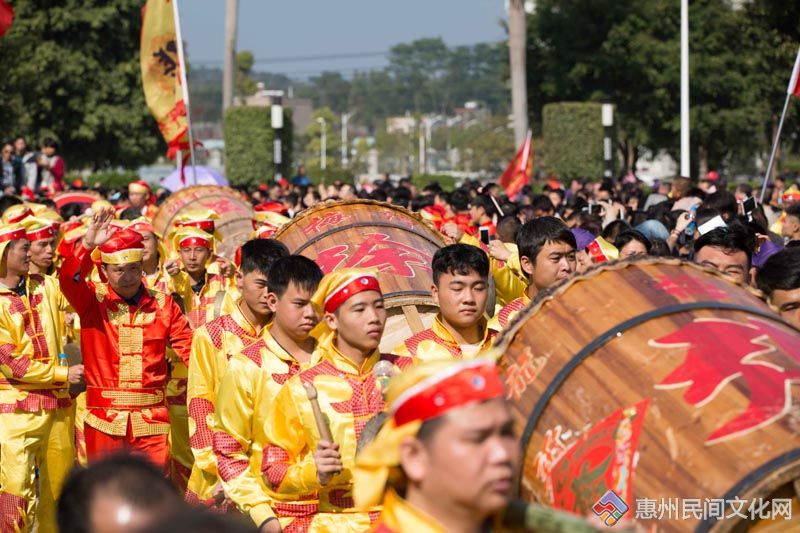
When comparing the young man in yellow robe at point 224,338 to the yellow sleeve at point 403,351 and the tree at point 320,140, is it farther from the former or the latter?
the tree at point 320,140

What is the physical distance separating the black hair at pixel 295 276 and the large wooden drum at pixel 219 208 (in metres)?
9.70

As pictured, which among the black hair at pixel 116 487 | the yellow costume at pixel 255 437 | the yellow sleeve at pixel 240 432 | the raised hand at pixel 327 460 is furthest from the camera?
the yellow sleeve at pixel 240 432

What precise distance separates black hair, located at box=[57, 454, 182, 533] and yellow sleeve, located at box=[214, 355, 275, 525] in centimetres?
255

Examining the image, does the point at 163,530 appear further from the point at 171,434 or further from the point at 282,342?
the point at 171,434

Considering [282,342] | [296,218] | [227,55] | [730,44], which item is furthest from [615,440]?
[730,44]

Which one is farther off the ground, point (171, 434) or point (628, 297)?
point (628, 297)

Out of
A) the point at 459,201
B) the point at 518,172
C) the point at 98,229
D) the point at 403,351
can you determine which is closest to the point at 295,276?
the point at 403,351

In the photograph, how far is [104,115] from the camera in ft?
160

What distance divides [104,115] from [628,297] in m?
45.4

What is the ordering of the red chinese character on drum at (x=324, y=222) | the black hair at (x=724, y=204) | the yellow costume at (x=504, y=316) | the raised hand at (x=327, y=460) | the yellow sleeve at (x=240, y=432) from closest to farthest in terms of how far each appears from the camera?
the raised hand at (x=327, y=460) → the yellow sleeve at (x=240, y=432) → the yellow costume at (x=504, y=316) → the red chinese character on drum at (x=324, y=222) → the black hair at (x=724, y=204)

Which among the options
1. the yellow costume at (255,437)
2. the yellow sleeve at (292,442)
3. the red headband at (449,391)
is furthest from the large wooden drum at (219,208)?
the red headband at (449,391)

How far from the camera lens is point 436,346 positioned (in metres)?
6.59

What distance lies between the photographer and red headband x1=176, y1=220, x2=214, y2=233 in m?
11.7

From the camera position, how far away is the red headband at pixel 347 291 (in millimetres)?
5871
